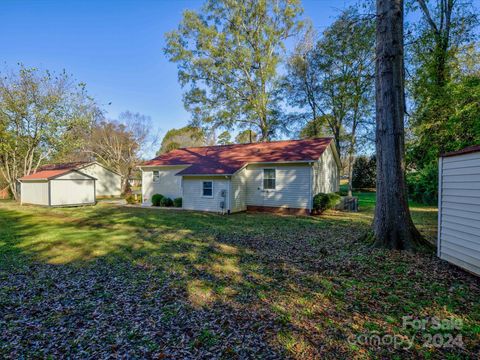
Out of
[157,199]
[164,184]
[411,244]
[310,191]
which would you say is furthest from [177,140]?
[411,244]

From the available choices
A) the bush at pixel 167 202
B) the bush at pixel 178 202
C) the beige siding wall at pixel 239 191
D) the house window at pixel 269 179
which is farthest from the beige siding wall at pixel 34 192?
the house window at pixel 269 179

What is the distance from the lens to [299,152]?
1580 cm

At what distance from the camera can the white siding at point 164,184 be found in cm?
1954

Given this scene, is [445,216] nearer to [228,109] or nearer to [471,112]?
[471,112]

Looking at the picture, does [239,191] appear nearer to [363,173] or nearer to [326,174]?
[326,174]

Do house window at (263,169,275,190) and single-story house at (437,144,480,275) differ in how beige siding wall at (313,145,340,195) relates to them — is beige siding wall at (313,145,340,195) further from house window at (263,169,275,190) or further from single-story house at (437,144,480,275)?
single-story house at (437,144,480,275)

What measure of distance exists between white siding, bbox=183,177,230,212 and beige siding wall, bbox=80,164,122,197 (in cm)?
1755

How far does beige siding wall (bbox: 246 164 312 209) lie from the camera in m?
14.7

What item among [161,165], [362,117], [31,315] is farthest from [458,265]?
[362,117]

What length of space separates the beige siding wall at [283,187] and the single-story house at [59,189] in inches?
553

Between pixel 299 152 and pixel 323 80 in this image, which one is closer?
pixel 299 152

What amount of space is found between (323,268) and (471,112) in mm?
9775

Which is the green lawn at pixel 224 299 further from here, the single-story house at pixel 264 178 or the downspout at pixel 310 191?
the single-story house at pixel 264 178

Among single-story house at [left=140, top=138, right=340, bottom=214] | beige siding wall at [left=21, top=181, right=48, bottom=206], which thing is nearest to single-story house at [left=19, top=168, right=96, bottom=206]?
beige siding wall at [left=21, top=181, right=48, bottom=206]
